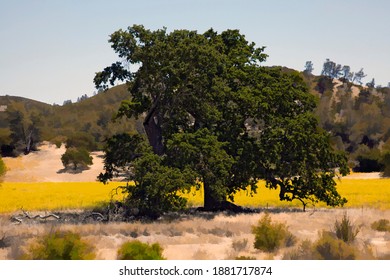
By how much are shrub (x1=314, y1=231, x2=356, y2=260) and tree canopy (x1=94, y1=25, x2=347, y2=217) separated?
968 centimetres

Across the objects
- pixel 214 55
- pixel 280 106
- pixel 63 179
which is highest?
pixel 214 55

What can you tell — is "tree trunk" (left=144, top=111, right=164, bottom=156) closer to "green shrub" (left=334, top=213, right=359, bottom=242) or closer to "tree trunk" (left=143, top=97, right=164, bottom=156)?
"tree trunk" (left=143, top=97, right=164, bottom=156)

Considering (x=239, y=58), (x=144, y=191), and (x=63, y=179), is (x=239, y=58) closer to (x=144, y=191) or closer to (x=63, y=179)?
(x=144, y=191)

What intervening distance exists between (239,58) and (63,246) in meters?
19.7

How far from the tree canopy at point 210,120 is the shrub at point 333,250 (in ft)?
31.8

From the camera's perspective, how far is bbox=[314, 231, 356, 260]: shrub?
14570mm

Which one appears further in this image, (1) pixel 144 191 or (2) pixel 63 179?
(2) pixel 63 179

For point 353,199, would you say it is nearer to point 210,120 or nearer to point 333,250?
point 210,120

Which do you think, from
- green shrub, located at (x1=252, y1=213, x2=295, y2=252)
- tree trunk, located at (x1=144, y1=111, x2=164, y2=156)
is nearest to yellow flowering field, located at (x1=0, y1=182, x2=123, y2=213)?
tree trunk, located at (x1=144, y1=111, x2=164, y2=156)

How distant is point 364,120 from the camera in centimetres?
13762

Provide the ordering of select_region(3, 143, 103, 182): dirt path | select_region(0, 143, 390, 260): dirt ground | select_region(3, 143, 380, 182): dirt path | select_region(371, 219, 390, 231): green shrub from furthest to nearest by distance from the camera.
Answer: select_region(3, 143, 103, 182): dirt path → select_region(3, 143, 380, 182): dirt path → select_region(371, 219, 390, 231): green shrub → select_region(0, 143, 390, 260): dirt ground

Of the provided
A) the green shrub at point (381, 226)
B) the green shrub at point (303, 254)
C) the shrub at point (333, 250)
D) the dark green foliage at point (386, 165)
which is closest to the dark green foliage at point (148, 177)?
the green shrub at point (381, 226)
